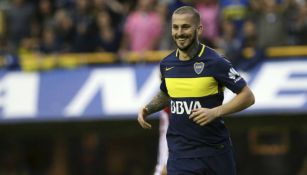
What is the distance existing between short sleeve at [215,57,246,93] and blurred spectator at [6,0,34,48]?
895 centimetres

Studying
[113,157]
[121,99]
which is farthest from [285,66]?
[113,157]

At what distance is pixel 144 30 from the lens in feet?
47.3

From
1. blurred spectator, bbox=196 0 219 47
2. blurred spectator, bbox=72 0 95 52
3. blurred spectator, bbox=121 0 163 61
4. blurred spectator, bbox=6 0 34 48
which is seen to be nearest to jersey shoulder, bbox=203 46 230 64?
blurred spectator, bbox=196 0 219 47

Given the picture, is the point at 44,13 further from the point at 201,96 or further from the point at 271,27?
the point at 201,96

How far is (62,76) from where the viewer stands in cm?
1423

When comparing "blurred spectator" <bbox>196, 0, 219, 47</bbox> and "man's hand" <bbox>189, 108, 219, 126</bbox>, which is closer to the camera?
"man's hand" <bbox>189, 108, 219, 126</bbox>

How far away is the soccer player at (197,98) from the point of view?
7000 millimetres

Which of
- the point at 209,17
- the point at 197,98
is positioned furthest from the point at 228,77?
the point at 209,17

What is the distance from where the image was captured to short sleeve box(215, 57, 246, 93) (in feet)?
22.9

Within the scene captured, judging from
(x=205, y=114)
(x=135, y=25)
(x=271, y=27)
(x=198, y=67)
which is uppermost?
(x=198, y=67)

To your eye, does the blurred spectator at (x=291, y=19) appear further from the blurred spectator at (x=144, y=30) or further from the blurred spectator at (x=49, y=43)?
the blurred spectator at (x=49, y=43)

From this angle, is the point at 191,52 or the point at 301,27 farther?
the point at 301,27

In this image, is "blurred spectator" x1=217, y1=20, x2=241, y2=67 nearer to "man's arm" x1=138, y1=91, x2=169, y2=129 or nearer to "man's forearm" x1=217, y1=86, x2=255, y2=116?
"man's arm" x1=138, y1=91, x2=169, y2=129

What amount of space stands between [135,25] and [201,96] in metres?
7.48
